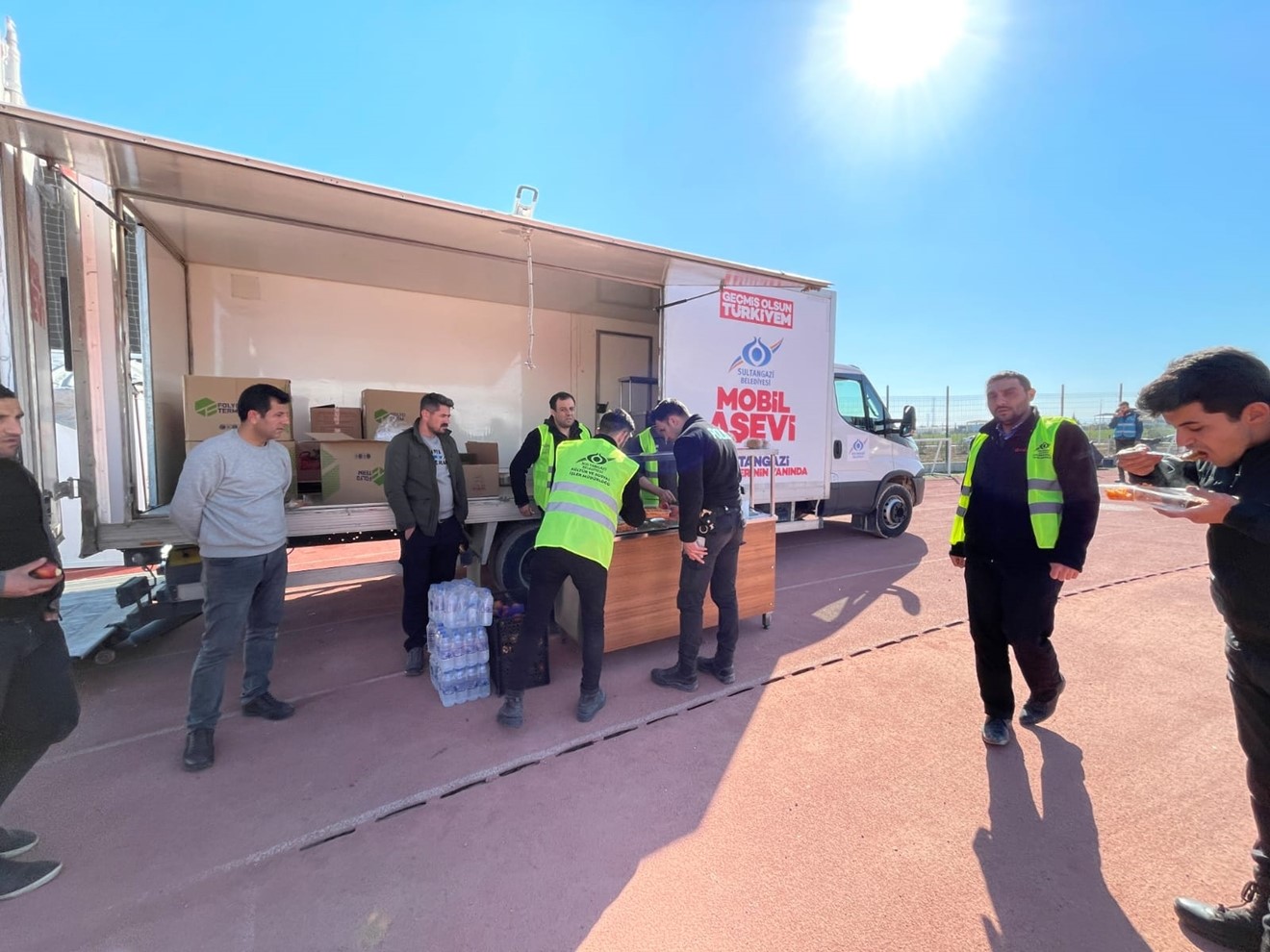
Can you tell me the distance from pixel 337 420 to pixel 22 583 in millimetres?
3668

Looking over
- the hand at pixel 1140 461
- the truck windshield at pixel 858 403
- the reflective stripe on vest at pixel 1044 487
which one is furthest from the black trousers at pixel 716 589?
the truck windshield at pixel 858 403

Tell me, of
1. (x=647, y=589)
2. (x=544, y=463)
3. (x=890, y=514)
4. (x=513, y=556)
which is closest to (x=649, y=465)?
(x=544, y=463)

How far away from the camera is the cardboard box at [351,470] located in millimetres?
4188

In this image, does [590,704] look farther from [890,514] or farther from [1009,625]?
[890,514]

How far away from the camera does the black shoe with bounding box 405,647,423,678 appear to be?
3.54 metres

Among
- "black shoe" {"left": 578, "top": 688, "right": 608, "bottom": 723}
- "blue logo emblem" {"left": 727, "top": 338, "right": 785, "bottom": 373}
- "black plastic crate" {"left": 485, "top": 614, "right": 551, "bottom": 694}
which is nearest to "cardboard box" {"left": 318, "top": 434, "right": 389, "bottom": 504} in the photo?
"black plastic crate" {"left": 485, "top": 614, "right": 551, "bottom": 694}

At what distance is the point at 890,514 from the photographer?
7.30m

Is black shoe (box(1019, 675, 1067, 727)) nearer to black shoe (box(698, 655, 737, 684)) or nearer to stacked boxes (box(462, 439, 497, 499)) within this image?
black shoe (box(698, 655, 737, 684))

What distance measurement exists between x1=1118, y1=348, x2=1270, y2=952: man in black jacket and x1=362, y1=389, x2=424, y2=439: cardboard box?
499 centimetres

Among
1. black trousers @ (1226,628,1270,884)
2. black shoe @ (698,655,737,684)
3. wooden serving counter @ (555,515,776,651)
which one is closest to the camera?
black trousers @ (1226,628,1270,884)

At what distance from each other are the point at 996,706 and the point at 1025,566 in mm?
763

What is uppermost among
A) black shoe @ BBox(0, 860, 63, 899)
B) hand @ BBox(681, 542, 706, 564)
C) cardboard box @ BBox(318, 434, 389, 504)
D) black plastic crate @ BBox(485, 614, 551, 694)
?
cardboard box @ BBox(318, 434, 389, 504)

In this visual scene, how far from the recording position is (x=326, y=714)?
→ 3068 mm

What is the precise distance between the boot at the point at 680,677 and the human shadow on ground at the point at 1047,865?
150 cm
